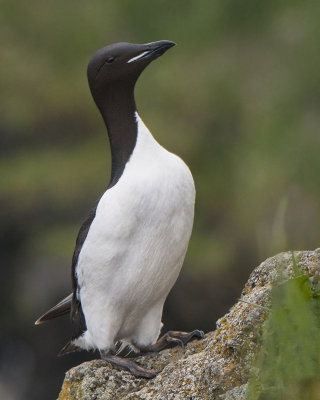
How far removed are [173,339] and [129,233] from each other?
0.48 metres

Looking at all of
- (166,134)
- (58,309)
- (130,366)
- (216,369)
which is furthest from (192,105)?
(216,369)

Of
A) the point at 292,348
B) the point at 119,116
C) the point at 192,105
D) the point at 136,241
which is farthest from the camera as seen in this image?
the point at 192,105

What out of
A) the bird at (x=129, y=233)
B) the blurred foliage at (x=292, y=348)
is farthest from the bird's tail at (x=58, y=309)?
the blurred foliage at (x=292, y=348)

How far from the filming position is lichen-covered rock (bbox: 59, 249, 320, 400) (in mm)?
2945

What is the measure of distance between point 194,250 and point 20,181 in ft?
7.04

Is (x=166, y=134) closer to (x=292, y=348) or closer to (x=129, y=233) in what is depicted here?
(x=129, y=233)

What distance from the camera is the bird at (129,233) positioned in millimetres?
3744

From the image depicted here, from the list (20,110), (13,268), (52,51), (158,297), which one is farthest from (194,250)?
(158,297)

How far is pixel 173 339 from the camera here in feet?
12.8

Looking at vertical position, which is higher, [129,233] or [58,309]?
[129,233]

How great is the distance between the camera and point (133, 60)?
397 cm

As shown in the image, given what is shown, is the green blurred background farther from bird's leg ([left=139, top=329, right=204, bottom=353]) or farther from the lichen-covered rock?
the lichen-covered rock

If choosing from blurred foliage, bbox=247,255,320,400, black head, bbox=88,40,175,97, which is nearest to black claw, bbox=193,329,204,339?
black head, bbox=88,40,175,97

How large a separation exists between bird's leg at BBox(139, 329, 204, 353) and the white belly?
14 centimetres
